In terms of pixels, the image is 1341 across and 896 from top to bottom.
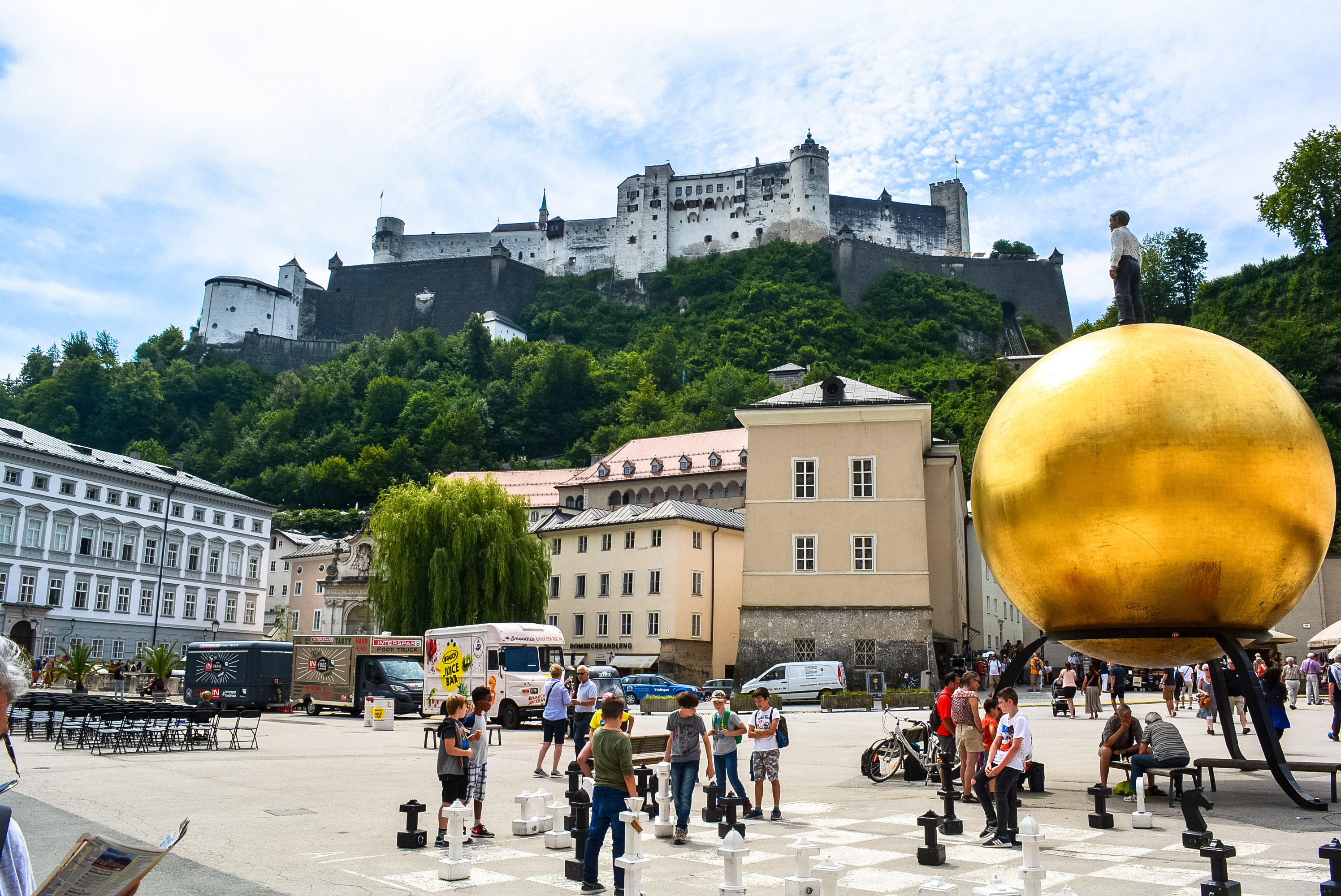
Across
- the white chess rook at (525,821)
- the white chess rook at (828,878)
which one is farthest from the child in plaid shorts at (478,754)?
the white chess rook at (828,878)

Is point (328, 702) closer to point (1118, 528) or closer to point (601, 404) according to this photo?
point (1118, 528)

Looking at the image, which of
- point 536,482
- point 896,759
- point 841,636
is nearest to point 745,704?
point 841,636

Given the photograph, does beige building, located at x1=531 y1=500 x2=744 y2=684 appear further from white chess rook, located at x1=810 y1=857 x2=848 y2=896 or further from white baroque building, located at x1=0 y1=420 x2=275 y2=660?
white chess rook, located at x1=810 y1=857 x2=848 y2=896

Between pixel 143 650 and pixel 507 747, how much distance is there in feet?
112

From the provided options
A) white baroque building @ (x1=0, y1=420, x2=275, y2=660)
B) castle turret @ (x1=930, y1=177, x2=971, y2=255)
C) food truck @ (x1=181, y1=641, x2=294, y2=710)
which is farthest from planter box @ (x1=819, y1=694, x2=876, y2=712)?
castle turret @ (x1=930, y1=177, x2=971, y2=255)

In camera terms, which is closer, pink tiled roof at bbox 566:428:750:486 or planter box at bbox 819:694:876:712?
planter box at bbox 819:694:876:712

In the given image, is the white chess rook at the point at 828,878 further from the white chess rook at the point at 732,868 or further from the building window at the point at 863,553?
the building window at the point at 863,553

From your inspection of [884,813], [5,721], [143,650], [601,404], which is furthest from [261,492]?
[5,721]

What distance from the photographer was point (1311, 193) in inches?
2345

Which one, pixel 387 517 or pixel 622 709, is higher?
pixel 387 517

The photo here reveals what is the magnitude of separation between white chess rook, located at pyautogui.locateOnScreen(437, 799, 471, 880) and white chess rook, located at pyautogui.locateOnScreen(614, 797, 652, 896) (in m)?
1.47

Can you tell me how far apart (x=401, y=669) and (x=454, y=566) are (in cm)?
834

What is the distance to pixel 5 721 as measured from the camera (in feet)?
9.98

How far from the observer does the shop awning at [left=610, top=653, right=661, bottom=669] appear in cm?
4725
